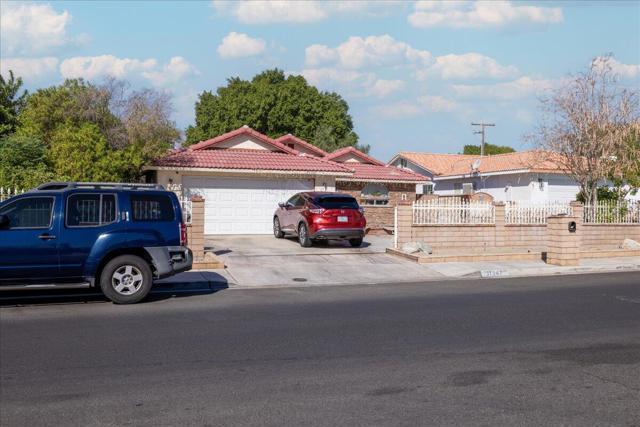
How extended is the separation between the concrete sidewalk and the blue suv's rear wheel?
215cm

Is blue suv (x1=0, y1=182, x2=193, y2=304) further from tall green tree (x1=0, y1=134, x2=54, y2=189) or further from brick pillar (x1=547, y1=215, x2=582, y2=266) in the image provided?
brick pillar (x1=547, y1=215, x2=582, y2=266)

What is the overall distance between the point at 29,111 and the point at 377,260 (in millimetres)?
13845

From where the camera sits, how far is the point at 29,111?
24391 mm

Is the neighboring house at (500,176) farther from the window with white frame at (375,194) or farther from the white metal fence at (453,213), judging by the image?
the white metal fence at (453,213)

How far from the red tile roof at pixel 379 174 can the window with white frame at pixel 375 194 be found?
0.43 m

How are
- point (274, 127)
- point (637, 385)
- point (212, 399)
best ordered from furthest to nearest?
point (274, 127), point (637, 385), point (212, 399)

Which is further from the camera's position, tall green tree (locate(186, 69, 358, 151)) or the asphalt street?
tall green tree (locate(186, 69, 358, 151))

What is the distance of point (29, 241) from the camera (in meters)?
11.4

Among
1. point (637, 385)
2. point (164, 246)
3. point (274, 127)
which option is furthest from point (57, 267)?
point (274, 127)

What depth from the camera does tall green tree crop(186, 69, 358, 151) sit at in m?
54.3

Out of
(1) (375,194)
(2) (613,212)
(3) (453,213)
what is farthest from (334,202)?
(1) (375,194)

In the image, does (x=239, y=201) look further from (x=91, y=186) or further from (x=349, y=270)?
(x=91, y=186)

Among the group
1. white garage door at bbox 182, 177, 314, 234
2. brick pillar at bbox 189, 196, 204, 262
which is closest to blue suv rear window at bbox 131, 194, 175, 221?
brick pillar at bbox 189, 196, 204, 262

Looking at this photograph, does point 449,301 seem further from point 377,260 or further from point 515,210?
point 515,210
